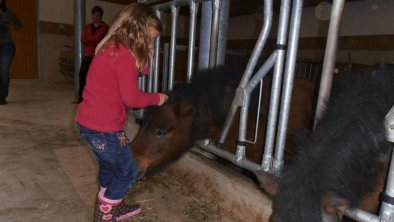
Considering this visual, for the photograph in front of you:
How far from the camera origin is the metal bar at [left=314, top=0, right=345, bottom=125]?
1.41 metres

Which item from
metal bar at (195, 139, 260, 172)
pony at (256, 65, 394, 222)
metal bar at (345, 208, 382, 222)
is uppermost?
pony at (256, 65, 394, 222)

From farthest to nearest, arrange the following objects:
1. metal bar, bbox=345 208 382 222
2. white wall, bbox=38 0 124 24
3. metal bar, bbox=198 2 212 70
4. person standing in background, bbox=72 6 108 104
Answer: white wall, bbox=38 0 124 24 → person standing in background, bbox=72 6 108 104 → metal bar, bbox=198 2 212 70 → metal bar, bbox=345 208 382 222

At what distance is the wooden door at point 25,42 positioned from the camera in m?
9.05

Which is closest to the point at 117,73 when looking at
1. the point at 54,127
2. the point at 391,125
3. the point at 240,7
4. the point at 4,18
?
the point at 391,125

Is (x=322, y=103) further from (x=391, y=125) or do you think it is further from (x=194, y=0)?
(x=194, y=0)

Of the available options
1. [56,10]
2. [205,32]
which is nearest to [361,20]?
[205,32]

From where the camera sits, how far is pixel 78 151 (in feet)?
10.7

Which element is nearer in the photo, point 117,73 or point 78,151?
point 117,73

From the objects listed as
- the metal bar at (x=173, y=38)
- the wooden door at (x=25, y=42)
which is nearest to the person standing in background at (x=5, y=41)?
the metal bar at (x=173, y=38)

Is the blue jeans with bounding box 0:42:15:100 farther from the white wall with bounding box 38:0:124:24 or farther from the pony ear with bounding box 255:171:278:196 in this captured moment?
the pony ear with bounding box 255:171:278:196

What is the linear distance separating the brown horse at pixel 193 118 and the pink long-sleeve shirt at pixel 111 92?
0.23 metres

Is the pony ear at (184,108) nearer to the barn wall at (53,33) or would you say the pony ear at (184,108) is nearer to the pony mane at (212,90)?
the pony mane at (212,90)

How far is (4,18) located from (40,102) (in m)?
1.58

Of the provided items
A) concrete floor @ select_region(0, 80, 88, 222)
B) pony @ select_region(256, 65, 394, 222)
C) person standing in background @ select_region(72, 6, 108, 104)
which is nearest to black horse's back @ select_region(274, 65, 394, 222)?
pony @ select_region(256, 65, 394, 222)
